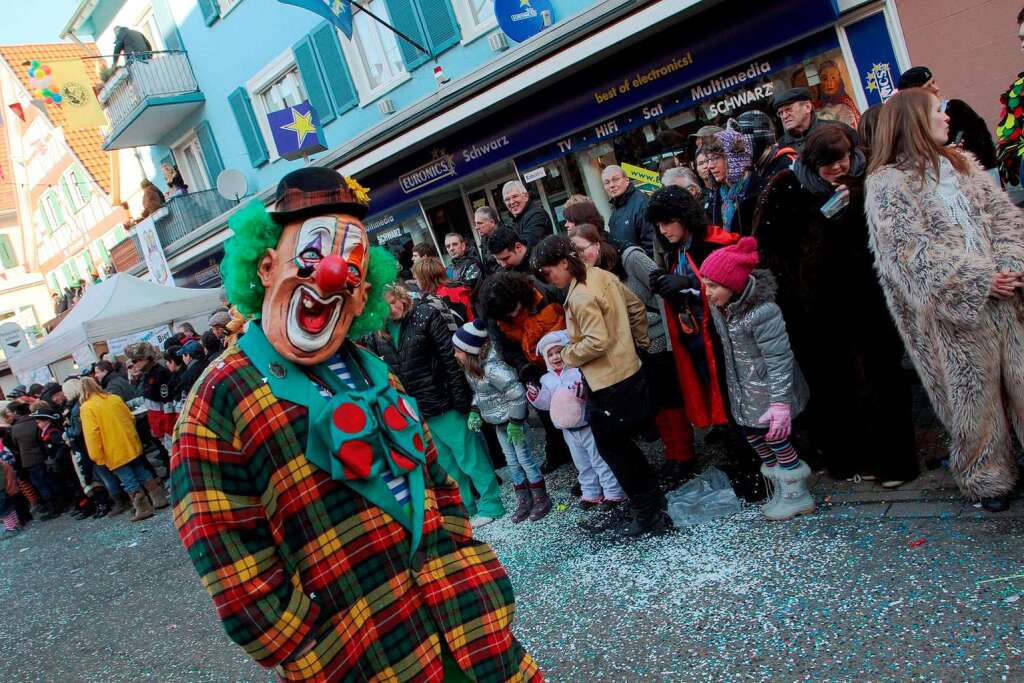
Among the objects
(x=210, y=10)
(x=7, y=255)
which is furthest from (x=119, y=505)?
(x=7, y=255)

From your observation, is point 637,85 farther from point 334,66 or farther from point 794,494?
point 794,494

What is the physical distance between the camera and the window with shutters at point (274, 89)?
14.3m

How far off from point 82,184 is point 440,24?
19.9m

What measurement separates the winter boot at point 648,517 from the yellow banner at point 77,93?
72.2ft

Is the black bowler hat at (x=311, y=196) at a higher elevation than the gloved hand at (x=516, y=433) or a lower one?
higher

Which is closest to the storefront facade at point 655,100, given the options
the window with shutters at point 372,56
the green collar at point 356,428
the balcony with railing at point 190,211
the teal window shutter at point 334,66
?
the window with shutters at point 372,56

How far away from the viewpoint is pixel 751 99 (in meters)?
8.26

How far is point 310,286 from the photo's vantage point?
2.06 meters

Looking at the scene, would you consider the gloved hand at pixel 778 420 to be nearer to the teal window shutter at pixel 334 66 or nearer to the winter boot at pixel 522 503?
the winter boot at pixel 522 503

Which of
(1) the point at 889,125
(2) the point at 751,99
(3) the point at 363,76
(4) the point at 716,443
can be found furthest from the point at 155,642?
(3) the point at 363,76

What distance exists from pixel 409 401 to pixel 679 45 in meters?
7.41

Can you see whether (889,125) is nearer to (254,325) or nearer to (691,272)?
(691,272)

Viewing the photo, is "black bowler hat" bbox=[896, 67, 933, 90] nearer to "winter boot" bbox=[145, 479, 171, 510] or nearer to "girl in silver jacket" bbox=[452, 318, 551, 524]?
"girl in silver jacket" bbox=[452, 318, 551, 524]

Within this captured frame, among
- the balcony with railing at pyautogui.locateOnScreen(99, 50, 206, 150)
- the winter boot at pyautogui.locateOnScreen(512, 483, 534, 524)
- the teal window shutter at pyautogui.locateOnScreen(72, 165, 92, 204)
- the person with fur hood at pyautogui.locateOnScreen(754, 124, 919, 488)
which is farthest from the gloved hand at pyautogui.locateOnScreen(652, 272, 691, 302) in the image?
the teal window shutter at pyautogui.locateOnScreen(72, 165, 92, 204)
